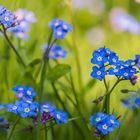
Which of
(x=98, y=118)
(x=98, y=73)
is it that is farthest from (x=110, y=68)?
(x=98, y=118)

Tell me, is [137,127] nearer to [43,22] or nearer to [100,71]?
[100,71]

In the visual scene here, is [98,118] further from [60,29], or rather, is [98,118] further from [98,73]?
[60,29]

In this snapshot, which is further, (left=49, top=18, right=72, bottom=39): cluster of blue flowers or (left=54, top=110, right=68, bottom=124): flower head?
(left=49, top=18, right=72, bottom=39): cluster of blue flowers

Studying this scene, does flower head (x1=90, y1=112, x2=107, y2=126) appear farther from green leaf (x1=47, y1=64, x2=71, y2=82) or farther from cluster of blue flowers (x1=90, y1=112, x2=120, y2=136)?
green leaf (x1=47, y1=64, x2=71, y2=82)

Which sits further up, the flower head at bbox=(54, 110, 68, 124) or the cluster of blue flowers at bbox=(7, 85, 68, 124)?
the cluster of blue flowers at bbox=(7, 85, 68, 124)

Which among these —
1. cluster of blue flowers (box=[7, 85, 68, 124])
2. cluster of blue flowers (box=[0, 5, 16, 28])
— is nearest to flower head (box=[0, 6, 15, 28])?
cluster of blue flowers (box=[0, 5, 16, 28])

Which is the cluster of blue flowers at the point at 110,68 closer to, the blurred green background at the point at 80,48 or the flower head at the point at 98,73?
the flower head at the point at 98,73
